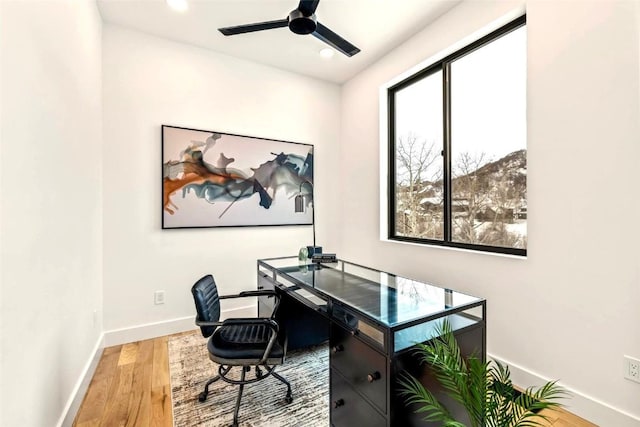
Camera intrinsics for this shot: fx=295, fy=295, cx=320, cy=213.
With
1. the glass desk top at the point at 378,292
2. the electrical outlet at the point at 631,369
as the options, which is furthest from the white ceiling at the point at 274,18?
the electrical outlet at the point at 631,369

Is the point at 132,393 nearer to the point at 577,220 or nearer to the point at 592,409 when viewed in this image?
the point at 592,409

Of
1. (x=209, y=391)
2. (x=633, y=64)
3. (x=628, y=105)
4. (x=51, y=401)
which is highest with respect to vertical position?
(x=633, y=64)

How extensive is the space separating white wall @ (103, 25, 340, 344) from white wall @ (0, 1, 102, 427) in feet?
1.54

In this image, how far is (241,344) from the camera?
1.81 m

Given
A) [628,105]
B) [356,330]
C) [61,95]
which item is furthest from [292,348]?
[628,105]

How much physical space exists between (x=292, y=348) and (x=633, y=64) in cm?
294

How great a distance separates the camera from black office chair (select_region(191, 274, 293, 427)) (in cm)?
171

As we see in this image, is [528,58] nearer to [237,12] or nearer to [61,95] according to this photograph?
[237,12]

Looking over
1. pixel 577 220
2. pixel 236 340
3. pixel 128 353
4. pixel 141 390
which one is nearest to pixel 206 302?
pixel 236 340

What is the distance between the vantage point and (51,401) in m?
1.48

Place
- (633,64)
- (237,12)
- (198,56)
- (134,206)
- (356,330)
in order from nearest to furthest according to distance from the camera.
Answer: (356,330), (633,64), (237,12), (134,206), (198,56)

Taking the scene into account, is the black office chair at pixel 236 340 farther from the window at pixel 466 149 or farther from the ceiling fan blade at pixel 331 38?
the ceiling fan blade at pixel 331 38

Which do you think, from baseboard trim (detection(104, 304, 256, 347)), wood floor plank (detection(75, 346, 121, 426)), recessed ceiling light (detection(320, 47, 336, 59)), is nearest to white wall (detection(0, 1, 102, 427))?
wood floor plank (detection(75, 346, 121, 426))

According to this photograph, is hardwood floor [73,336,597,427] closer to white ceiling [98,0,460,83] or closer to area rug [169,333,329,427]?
area rug [169,333,329,427]
